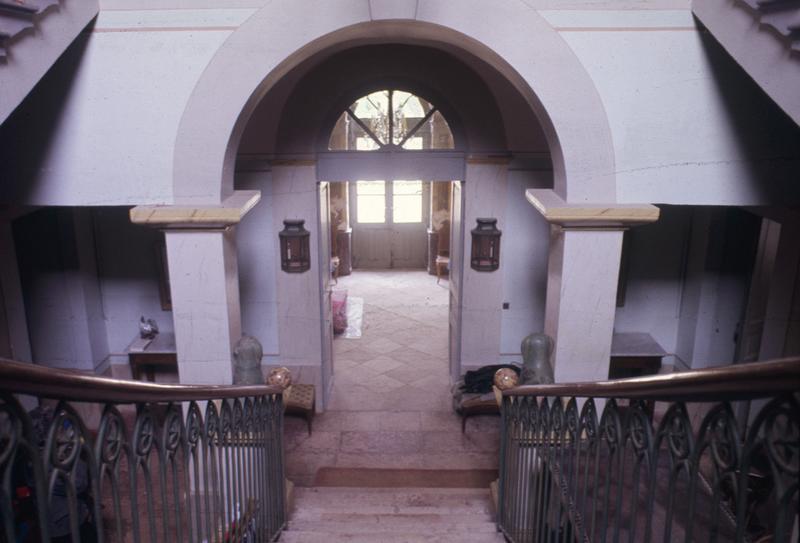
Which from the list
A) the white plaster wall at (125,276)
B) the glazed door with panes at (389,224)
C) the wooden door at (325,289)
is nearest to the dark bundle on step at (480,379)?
the wooden door at (325,289)

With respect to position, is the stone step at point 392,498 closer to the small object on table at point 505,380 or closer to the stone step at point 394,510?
the stone step at point 394,510

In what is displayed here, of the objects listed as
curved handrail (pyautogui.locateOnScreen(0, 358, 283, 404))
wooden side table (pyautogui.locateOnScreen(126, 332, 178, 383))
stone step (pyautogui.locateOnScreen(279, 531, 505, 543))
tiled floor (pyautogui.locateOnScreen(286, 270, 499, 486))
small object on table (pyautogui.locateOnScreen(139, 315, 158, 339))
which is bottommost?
tiled floor (pyautogui.locateOnScreen(286, 270, 499, 486))

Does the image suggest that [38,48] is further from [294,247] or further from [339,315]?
[339,315]

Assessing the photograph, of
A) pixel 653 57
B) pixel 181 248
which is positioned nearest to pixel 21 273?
pixel 181 248

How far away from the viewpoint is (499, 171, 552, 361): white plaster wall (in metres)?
6.23

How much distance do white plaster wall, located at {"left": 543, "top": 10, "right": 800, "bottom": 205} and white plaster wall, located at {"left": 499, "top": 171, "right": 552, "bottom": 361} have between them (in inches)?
94.8

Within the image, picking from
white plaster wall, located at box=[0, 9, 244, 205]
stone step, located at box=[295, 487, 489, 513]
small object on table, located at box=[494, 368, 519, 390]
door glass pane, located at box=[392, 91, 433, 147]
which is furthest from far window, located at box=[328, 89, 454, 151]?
stone step, located at box=[295, 487, 489, 513]

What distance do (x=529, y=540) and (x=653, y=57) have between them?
2.92 m

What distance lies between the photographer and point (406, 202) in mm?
12750

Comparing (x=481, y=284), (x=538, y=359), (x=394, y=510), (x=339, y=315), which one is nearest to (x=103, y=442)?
(x=538, y=359)

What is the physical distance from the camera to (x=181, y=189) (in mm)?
3840

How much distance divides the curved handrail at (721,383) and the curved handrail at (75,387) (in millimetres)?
1298

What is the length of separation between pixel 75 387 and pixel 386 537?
8.12 feet

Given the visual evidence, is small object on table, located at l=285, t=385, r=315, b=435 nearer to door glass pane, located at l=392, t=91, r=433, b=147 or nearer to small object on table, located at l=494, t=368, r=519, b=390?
small object on table, located at l=494, t=368, r=519, b=390
